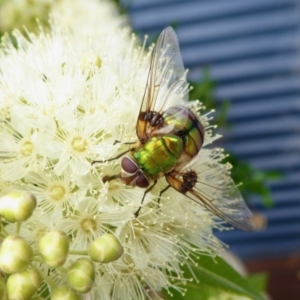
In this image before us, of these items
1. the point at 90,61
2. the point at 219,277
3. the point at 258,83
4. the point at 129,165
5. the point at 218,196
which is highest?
the point at 90,61

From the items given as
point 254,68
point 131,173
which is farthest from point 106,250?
point 254,68

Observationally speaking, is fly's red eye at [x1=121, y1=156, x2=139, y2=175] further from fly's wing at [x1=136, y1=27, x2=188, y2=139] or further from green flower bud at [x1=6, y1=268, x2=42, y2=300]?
green flower bud at [x1=6, y1=268, x2=42, y2=300]

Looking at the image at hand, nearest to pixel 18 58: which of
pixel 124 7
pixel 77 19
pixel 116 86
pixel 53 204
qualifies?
pixel 116 86

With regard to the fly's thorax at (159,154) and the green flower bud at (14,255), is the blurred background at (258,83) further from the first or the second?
the green flower bud at (14,255)

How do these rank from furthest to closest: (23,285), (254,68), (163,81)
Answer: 1. (254,68)
2. (163,81)
3. (23,285)

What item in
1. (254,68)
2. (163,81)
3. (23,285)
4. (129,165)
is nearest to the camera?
(23,285)

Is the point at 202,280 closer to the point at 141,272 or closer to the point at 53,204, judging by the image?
the point at 141,272

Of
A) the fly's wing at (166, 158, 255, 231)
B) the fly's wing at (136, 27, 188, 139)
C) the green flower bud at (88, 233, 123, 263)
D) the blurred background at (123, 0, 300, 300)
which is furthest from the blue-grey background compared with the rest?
the green flower bud at (88, 233, 123, 263)

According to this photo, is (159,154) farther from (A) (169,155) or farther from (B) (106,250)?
(B) (106,250)
